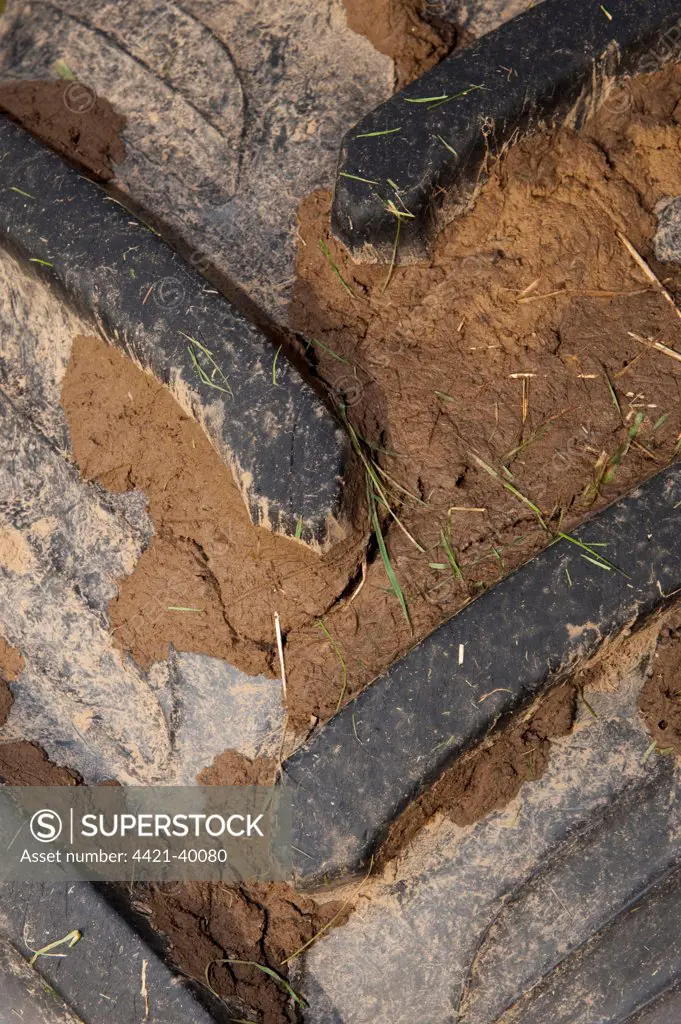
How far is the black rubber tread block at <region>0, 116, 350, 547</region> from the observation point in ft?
5.64

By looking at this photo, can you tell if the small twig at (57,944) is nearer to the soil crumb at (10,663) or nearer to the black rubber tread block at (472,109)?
the soil crumb at (10,663)

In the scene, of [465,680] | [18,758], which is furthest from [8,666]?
[465,680]

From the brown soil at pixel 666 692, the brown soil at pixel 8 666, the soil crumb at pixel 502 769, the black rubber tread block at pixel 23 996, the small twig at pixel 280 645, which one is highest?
the brown soil at pixel 666 692

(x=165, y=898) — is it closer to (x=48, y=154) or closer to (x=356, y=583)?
(x=356, y=583)

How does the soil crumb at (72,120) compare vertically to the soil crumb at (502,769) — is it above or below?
above

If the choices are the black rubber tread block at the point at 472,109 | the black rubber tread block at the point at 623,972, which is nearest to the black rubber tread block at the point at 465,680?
the black rubber tread block at the point at 623,972

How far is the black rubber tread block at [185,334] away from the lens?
5.64 feet

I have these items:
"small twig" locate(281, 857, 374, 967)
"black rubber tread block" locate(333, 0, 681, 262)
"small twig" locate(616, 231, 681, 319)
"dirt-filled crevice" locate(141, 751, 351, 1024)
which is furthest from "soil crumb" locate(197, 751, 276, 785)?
"small twig" locate(616, 231, 681, 319)

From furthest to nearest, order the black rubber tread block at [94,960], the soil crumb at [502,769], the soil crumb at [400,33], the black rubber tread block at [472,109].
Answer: the soil crumb at [400,33]
the black rubber tread block at [472,109]
the soil crumb at [502,769]
the black rubber tread block at [94,960]

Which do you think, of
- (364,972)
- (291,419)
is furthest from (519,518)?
(364,972)

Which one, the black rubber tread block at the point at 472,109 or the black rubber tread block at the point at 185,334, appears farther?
the black rubber tread block at the point at 472,109

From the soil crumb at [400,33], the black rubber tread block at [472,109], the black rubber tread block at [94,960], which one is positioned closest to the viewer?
the black rubber tread block at [94,960]

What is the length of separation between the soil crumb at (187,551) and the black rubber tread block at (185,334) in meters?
0.06

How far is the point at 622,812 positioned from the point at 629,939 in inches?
7.6
